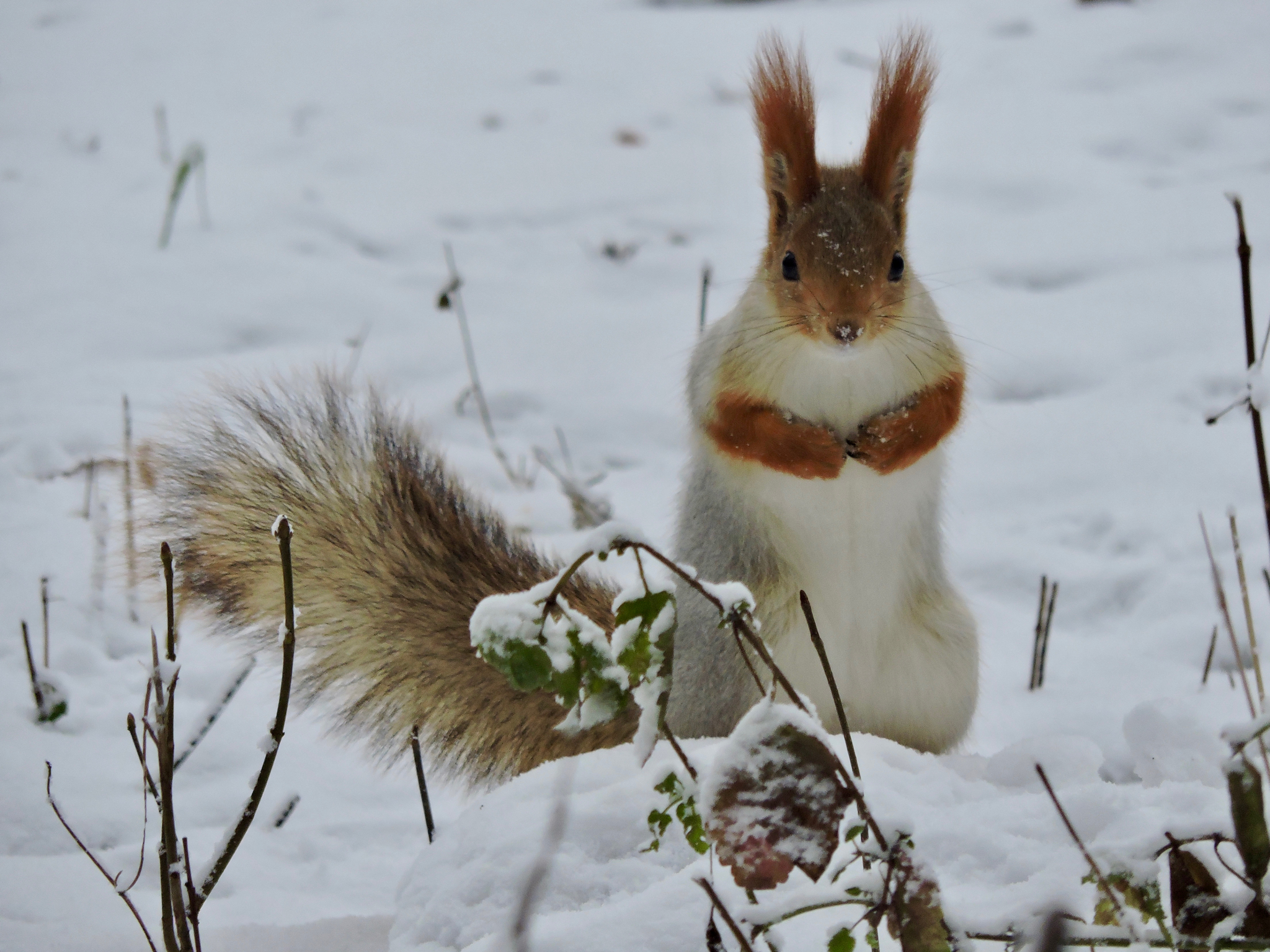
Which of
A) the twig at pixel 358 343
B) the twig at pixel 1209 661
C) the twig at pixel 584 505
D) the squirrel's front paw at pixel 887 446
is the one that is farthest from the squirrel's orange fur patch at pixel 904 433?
the twig at pixel 358 343

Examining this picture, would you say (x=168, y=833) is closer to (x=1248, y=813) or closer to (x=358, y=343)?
(x=1248, y=813)

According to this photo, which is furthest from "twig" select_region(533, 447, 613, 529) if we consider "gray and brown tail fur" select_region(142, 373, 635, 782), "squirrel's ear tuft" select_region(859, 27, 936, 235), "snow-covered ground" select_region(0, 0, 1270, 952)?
"squirrel's ear tuft" select_region(859, 27, 936, 235)

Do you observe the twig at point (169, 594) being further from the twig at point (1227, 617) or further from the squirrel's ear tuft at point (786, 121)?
the squirrel's ear tuft at point (786, 121)

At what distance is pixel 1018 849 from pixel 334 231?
2.66 meters

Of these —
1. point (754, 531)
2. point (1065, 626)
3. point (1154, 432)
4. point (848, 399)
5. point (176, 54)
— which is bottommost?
point (1065, 626)

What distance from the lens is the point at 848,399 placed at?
4.63 ft

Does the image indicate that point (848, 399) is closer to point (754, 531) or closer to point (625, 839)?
point (754, 531)

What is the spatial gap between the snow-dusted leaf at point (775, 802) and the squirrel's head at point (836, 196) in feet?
2.28

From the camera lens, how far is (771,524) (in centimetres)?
139

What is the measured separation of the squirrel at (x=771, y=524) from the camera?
4.46ft

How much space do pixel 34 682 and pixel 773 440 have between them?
908mm

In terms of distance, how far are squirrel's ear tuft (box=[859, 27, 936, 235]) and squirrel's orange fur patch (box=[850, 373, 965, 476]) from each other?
9.1 inches

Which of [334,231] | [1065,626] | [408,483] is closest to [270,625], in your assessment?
[408,483]

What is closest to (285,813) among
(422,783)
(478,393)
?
(422,783)
